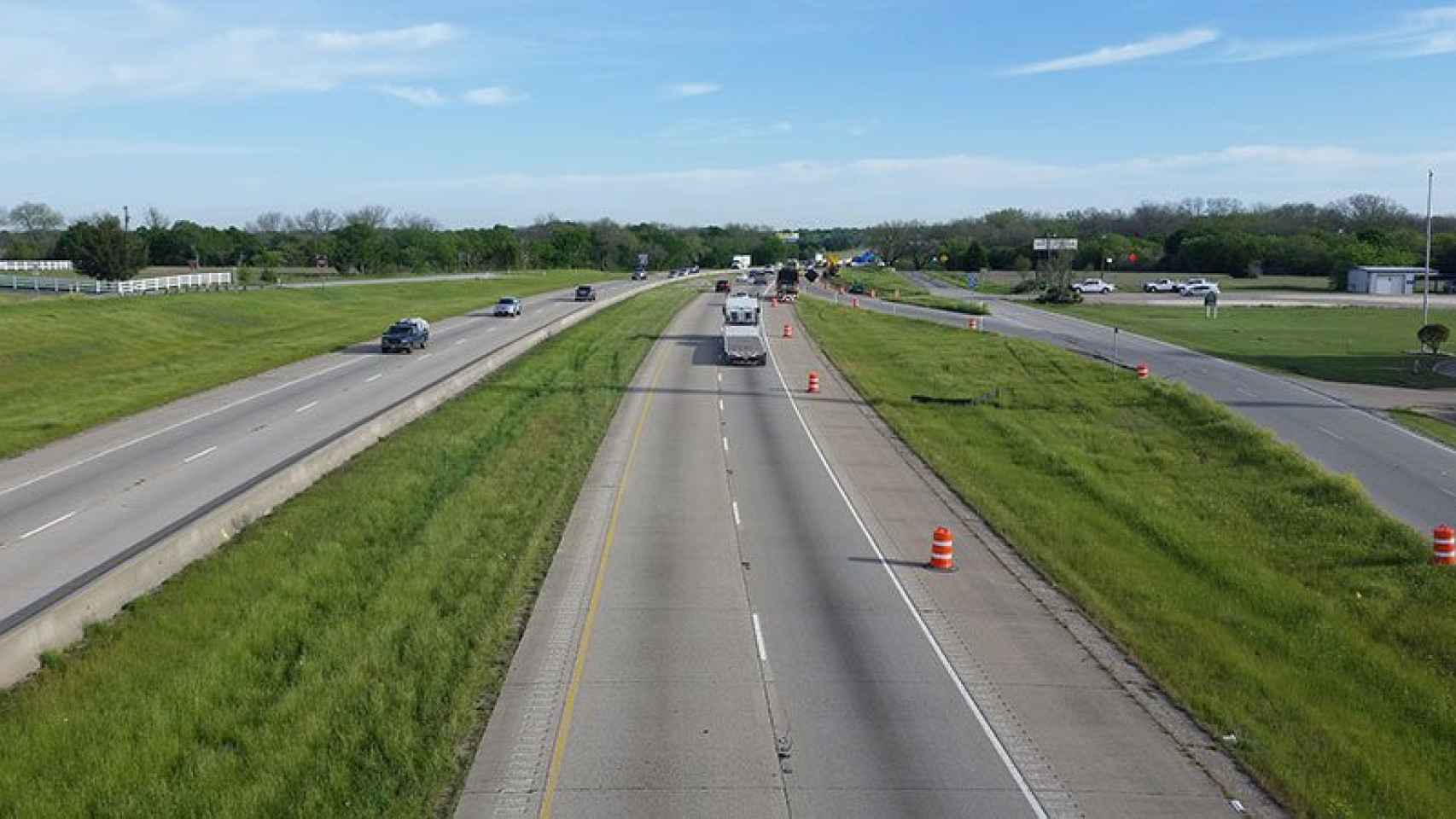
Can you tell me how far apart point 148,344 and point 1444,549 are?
2268 inches

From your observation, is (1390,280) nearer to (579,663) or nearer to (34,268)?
(34,268)

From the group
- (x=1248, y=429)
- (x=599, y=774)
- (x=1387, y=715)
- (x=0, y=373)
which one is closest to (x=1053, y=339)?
(x=1248, y=429)

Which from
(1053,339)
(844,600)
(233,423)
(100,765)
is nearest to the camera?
(100,765)

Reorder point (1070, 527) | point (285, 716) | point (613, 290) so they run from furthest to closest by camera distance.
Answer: point (613, 290) → point (1070, 527) → point (285, 716)

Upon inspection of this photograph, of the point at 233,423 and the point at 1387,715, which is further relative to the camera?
the point at 233,423

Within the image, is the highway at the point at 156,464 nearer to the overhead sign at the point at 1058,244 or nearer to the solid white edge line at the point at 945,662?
the solid white edge line at the point at 945,662

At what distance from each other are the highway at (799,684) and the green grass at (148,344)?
19880 millimetres

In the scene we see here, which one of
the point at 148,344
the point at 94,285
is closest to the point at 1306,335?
the point at 148,344

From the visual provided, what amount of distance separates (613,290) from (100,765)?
373ft

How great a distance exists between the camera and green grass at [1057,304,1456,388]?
2293 inches

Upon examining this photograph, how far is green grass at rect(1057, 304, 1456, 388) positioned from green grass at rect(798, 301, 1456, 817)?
1329 centimetres

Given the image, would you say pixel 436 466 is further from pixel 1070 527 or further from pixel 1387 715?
pixel 1387 715

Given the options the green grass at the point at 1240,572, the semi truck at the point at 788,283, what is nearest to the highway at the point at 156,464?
the green grass at the point at 1240,572

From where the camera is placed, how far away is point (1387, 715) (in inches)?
690
